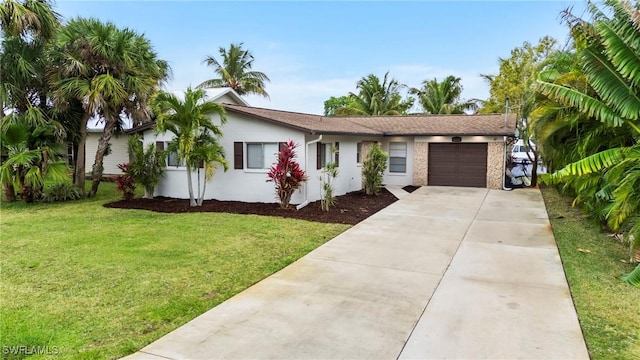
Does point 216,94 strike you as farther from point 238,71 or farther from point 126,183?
point 238,71

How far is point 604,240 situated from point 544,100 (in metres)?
3.88

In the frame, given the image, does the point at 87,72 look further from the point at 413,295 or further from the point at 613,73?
the point at 613,73

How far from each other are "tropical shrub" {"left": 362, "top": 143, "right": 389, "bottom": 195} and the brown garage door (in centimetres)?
420

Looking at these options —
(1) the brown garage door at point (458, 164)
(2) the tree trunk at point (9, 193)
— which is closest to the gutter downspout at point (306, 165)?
(1) the brown garage door at point (458, 164)

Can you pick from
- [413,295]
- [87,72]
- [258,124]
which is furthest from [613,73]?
[87,72]

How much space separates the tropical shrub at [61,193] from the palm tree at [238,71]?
1825cm

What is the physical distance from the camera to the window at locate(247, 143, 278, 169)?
496 inches

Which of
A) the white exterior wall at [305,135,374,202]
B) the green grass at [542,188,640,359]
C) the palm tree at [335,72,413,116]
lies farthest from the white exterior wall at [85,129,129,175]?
the green grass at [542,188,640,359]

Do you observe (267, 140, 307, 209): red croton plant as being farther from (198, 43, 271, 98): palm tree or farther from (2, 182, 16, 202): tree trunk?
(198, 43, 271, 98): palm tree

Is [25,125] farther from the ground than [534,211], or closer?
farther from the ground

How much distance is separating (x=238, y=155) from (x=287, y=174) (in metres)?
2.48

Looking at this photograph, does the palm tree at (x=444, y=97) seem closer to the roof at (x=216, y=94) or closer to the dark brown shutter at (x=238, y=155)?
Answer: the roof at (x=216, y=94)

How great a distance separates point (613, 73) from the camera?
263 inches

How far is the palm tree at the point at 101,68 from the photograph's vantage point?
12836mm
